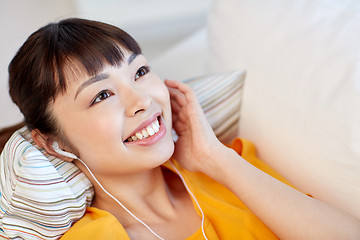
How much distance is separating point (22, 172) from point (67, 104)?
21 centimetres

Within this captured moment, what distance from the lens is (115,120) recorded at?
101 cm

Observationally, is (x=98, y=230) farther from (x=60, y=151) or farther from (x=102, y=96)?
(x=102, y=96)

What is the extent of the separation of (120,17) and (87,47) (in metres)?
1.59

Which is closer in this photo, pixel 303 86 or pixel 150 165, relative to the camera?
pixel 150 165

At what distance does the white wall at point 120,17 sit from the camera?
1.93 meters

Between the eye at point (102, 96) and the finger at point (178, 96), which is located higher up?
the eye at point (102, 96)

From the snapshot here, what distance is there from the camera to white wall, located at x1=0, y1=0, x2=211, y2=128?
1932 mm

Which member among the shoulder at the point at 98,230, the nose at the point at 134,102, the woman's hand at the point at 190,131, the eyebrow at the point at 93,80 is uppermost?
the eyebrow at the point at 93,80

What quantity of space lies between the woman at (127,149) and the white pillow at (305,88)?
0.14m

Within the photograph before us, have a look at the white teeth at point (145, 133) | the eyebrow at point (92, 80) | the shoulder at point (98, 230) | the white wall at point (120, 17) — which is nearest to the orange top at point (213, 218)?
the shoulder at point (98, 230)

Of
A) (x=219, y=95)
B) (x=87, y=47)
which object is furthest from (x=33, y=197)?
(x=219, y=95)

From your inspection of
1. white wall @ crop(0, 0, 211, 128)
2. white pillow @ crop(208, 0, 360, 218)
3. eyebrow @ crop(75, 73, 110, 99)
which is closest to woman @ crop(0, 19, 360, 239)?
eyebrow @ crop(75, 73, 110, 99)

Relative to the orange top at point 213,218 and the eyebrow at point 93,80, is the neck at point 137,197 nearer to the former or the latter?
the orange top at point 213,218

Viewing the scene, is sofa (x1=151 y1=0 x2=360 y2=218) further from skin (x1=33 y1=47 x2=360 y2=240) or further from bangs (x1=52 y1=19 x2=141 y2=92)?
bangs (x1=52 y1=19 x2=141 y2=92)
